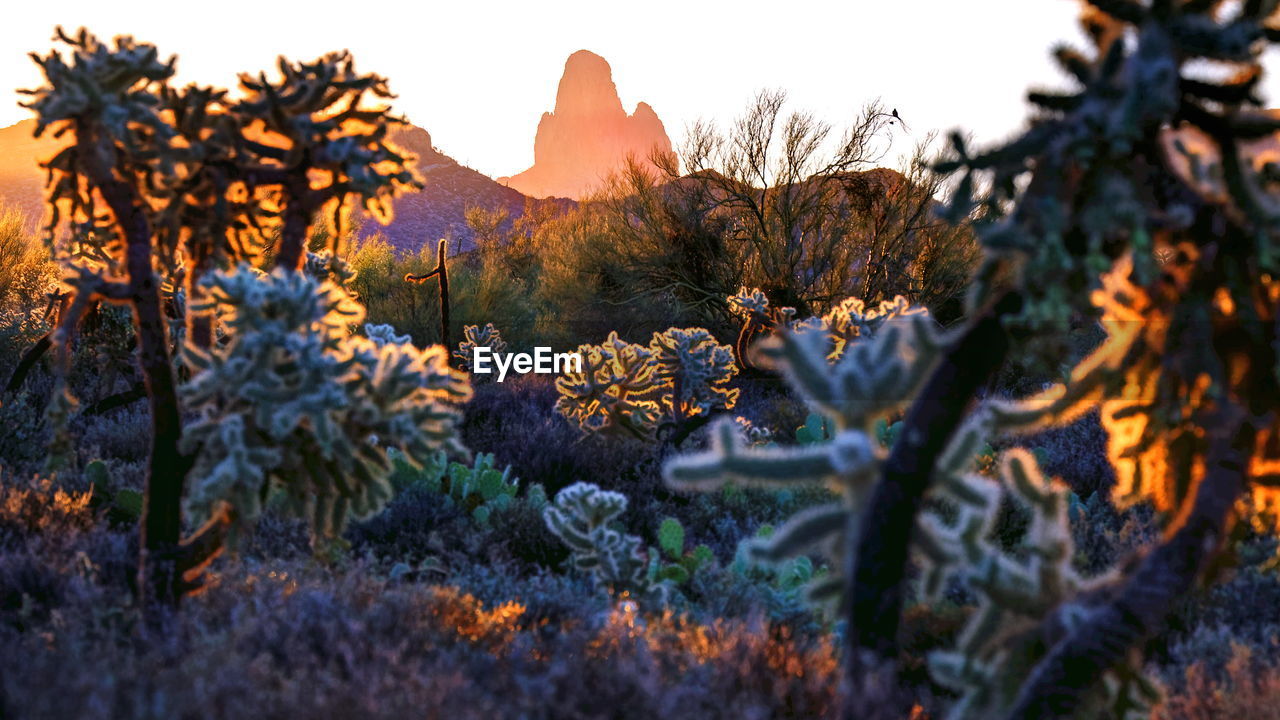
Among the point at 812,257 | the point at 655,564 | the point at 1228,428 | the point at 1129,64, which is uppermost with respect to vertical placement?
the point at 812,257

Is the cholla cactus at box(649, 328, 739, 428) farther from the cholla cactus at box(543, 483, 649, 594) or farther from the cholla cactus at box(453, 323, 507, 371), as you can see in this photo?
the cholla cactus at box(453, 323, 507, 371)

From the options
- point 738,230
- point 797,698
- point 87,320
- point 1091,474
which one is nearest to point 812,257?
point 738,230

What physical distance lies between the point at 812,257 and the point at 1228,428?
14009 millimetres

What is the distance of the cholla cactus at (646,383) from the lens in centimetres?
738

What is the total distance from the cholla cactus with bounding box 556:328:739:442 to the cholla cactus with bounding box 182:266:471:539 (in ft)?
15.2

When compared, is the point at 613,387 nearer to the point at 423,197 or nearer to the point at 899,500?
the point at 899,500

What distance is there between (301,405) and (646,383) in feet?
17.0

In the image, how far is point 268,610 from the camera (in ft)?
9.69

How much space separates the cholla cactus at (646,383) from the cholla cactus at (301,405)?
464 cm

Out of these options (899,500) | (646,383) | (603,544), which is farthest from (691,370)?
(899,500)

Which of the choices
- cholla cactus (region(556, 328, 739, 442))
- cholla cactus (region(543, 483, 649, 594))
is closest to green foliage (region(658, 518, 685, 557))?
cholla cactus (region(543, 483, 649, 594))

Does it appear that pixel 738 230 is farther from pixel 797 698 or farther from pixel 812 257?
pixel 797 698

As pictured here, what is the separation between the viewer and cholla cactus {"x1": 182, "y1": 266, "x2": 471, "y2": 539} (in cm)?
238

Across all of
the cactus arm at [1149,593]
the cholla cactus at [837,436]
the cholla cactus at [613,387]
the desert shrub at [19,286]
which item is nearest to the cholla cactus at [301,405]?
the cholla cactus at [837,436]
